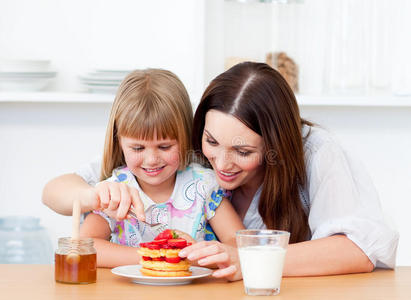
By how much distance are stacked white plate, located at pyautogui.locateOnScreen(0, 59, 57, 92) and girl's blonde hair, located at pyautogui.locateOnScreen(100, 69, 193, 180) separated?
1.05 metres

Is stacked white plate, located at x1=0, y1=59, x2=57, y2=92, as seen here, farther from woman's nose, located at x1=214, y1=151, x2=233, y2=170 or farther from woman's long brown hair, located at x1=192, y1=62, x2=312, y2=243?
woman's nose, located at x1=214, y1=151, x2=233, y2=170

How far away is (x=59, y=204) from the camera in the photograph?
1.81m

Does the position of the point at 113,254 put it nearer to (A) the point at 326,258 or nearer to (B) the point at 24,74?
(A) the point at 326,258

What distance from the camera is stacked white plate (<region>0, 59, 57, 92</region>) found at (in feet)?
9.30

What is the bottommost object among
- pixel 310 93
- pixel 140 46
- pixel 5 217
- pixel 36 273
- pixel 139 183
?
pixel 5 217

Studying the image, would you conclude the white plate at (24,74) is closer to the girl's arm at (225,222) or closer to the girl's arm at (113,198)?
the girl's arm at (225,222)

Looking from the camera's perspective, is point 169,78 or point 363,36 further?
point 363,36

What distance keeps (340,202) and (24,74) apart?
1.62m

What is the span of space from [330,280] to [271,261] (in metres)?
0.26

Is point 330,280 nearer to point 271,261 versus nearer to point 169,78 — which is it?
point 271,261

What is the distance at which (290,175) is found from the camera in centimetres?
176

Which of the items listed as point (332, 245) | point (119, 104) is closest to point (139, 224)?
point (119, 104)

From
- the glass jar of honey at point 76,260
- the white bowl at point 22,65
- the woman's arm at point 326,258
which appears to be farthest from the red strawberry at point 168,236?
the white bowl at point 22,65

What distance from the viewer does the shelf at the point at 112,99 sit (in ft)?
9.25
